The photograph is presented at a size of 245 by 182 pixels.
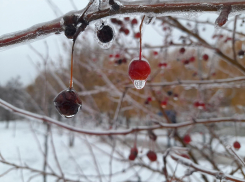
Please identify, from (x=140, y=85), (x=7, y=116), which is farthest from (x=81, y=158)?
(x=140, y=85)

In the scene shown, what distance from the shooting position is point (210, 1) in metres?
0.44

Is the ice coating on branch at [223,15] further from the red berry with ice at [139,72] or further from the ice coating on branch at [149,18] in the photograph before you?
the red berry with ice at [139,72]

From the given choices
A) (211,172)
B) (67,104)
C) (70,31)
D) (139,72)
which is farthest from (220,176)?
(70,31)

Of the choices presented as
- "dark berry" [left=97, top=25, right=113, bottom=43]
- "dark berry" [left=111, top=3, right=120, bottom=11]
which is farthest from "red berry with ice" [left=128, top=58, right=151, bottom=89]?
"dark berry" [left=111, top=3, right=120, bottom=11]

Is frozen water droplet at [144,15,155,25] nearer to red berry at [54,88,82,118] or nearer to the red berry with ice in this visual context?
the red berry with ice

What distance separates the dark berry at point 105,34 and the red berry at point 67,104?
0.18 meters

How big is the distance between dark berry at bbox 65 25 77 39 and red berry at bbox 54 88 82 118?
19 cm

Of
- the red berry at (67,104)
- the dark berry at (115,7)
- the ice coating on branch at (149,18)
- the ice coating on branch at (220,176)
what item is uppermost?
the ice coating on branch at (149,18)

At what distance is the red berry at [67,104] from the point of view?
1.83ft

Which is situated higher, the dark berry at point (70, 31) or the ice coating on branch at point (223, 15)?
the ice coating on branch at point (223, 15)

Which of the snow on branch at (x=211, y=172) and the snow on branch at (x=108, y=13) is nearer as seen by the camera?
the snow on branch at (x=108, y=13)

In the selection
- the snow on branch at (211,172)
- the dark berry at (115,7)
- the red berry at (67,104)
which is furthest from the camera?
the snow on branch at (211,172)

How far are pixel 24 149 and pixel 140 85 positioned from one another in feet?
25.6

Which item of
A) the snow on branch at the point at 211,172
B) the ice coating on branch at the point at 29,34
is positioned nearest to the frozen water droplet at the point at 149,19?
the ice coating on branch at the point at 29,34
